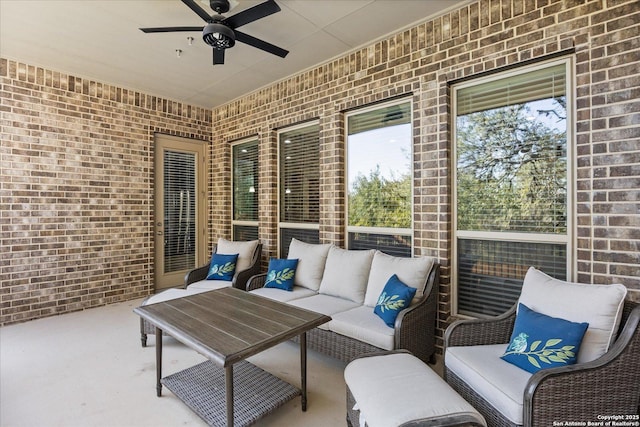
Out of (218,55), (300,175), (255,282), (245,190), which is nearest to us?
(218,55)

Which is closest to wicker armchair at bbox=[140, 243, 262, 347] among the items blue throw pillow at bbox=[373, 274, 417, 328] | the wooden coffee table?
the wooden coffee table

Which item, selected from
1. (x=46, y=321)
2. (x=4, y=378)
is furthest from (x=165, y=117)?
(x=4, y=378)

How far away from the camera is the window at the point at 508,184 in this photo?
96.5 inches

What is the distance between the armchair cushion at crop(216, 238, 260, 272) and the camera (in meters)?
4.19

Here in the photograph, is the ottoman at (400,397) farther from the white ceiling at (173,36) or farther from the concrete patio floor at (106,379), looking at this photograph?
the white ceiling at (173,36)

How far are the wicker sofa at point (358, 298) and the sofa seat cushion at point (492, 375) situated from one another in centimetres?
45

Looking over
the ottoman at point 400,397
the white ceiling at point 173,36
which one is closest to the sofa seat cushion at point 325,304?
the ottoman at point 400,397

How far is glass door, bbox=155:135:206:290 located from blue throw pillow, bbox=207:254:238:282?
1568mm

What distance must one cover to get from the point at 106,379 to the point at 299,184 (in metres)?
2.89

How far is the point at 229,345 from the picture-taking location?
1786 mm

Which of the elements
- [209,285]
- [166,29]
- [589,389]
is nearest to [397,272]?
[589,389]

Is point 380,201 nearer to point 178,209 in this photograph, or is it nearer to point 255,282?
point 255,282

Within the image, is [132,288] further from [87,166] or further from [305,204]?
[305,204]

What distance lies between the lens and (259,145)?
190 inches
